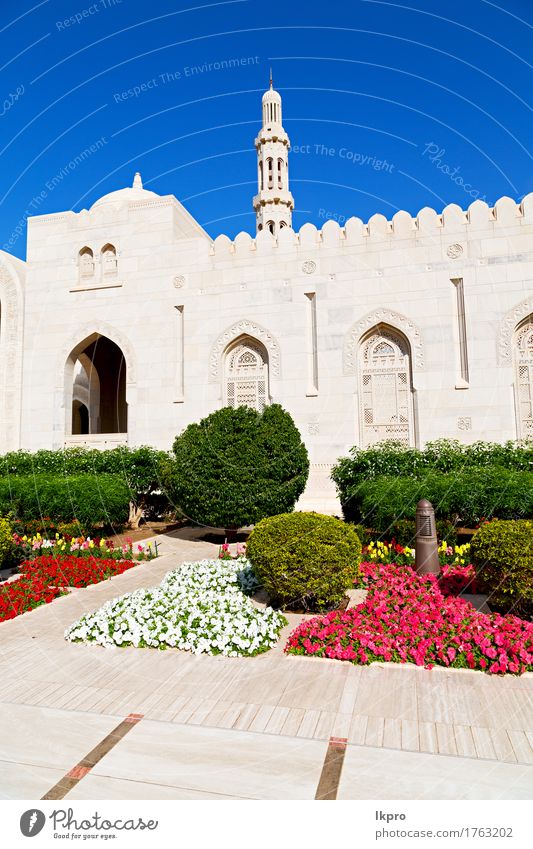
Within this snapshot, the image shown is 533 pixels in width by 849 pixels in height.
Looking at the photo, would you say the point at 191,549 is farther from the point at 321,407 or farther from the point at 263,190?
the point at 263,190

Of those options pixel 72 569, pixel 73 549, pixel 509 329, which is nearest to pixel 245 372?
pixel 509 329

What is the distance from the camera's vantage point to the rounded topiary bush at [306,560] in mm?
6145

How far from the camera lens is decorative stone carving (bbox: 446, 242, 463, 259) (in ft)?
48.9

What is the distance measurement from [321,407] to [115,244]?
29.2 ft

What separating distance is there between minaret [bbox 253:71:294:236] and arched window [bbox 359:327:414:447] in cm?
1551

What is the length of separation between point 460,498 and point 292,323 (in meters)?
8.16

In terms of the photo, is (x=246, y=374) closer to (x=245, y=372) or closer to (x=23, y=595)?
(x=245, y=372)

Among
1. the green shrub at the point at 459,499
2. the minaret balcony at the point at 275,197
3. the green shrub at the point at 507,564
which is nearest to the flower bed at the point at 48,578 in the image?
the green shrub at the point at 459,499

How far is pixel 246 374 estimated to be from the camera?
54.2 ft

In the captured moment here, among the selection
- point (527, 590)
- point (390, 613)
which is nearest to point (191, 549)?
point (390, 613)

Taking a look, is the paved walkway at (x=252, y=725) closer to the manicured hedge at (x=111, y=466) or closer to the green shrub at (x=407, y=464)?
the green shrub at (x=407, y=464)

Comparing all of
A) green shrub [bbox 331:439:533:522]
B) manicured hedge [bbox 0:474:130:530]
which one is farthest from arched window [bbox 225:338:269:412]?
manicured hedge [bbox 0:474:130:530]

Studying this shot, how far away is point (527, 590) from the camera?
566 cm
